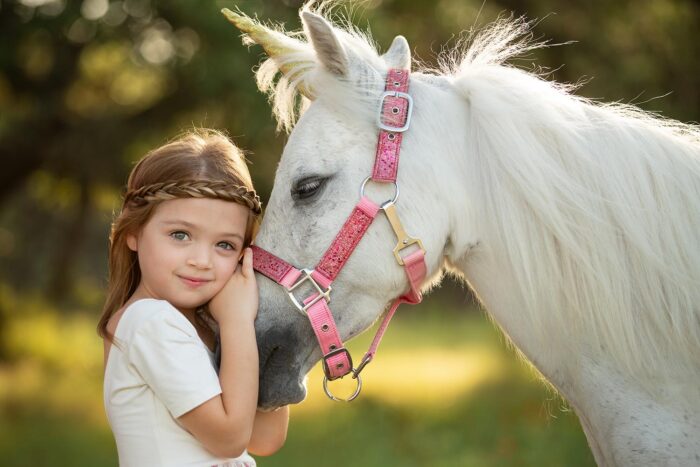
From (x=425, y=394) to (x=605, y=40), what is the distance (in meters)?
4.19

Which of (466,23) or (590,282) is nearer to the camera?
(590,282)

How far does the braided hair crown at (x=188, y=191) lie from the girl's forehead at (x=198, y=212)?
0.02 metres

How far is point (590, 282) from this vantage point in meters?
1.96

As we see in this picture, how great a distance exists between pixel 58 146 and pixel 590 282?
6031 mm

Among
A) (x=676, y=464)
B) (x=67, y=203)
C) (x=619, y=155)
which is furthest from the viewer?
(x=67, y=203)

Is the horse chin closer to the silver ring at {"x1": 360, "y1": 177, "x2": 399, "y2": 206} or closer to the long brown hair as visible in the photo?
the long brown hair

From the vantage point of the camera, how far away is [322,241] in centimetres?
211

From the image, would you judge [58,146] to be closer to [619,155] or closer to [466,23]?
[466,23]

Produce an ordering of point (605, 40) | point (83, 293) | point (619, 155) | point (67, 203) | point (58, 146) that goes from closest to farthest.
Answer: point (619, 155) → point (58, 146) → point (605, 40) → point (67, 203) → point (83, 293)

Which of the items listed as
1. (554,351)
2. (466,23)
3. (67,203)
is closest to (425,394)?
(466,23)

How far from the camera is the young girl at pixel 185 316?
1935 mm

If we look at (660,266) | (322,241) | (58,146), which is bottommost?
(58,146)

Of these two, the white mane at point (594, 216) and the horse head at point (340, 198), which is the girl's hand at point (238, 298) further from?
the white mane at point (594, 216)

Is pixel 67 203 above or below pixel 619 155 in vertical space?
below
